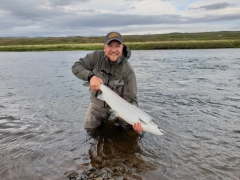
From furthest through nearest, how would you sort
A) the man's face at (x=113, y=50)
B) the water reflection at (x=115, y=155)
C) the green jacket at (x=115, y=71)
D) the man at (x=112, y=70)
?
the green jacket at (x=115, y=71) → the man at (x=112, y=70) → the man's face at (x=113, y=50) → the water reflection at (x=115, y=155)

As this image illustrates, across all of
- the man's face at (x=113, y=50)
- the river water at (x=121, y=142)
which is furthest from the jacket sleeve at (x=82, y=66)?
the river water at (x=121, y=142)

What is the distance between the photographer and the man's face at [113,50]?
5699mm

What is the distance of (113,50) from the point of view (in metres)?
5.75

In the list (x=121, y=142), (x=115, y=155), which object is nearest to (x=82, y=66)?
(x=121, y=142)

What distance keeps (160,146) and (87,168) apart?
6.48 feet

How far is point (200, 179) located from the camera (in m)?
4.43

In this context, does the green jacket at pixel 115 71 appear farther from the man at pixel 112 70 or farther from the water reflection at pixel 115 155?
the water reflection at pixel 115 155

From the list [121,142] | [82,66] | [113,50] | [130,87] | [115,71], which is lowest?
[121,142]

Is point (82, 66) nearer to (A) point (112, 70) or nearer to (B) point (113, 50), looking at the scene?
(A) point (112, 70)

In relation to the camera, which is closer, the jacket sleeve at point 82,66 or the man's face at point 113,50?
the man's face at point 113,50

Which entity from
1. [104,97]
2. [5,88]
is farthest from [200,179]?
[5,88]

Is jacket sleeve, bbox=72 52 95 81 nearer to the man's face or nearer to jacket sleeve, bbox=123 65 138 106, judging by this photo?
the man's face

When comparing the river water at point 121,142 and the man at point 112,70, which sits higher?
the man at point 112,70

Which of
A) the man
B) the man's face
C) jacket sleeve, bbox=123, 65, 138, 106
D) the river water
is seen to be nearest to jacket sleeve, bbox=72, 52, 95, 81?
the man
